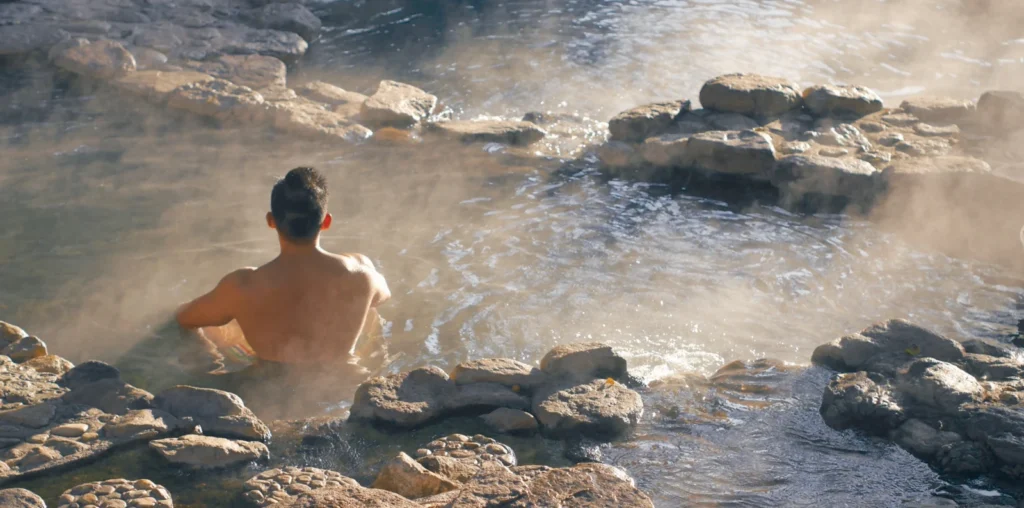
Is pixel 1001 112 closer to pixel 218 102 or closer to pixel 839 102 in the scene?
pixel 839 102

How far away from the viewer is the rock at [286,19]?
1132cm

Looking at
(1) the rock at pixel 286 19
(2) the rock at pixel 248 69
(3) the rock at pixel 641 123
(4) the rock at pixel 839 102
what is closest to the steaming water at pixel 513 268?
(3) the rock at pixel 641 123

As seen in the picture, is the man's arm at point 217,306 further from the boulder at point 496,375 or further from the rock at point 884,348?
the rock at point 884,348

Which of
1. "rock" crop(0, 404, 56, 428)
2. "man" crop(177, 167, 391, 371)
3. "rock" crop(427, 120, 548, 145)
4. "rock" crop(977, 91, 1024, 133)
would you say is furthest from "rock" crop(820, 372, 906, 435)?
"rock" crop(977, 91, 1024, 133)

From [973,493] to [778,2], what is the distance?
1206 cm

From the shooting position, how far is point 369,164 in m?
7.51

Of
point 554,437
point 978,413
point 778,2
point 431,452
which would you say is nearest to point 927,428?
point 978,413

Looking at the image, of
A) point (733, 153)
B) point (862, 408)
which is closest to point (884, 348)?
point (862, 408)

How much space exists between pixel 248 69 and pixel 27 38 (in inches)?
93.7

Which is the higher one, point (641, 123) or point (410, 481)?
point (641, 123)

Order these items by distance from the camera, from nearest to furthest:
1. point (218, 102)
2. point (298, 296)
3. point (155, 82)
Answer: point (298, 296), point (218, 102), point (155, 82)

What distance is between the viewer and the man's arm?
4.11 meters

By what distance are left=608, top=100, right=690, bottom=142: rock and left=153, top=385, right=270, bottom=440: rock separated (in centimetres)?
518

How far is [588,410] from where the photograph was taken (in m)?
3.64
